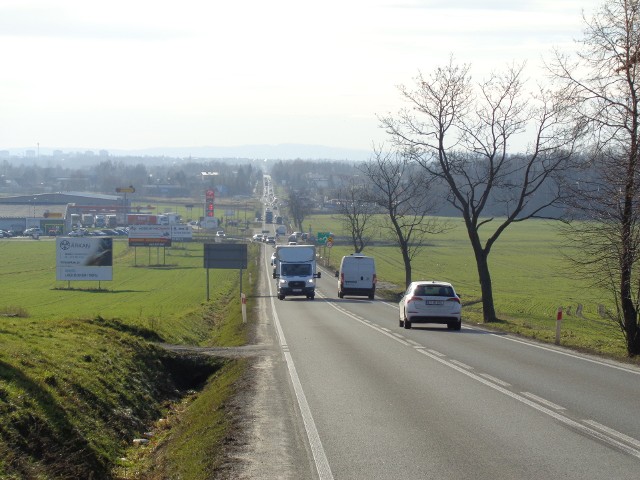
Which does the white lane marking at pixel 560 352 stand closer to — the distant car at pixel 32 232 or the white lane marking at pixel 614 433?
the white lane marking at pixel 614 433

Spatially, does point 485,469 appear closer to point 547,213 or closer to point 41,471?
point 41,471

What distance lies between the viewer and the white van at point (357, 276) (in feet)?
167

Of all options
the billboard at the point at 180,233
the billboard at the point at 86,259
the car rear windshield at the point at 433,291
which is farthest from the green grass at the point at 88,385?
the billboard at the point at 180,233

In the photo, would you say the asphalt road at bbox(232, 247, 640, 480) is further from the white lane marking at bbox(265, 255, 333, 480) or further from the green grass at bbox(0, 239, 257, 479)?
the green grass at bbox(0, 239, 257, 479)

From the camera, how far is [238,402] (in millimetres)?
13359

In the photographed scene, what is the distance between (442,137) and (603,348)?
1593cm

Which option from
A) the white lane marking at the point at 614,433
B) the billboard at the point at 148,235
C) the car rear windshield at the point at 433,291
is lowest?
the white lane marking at the point at 614,433

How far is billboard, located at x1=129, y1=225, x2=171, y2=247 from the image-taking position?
296ft

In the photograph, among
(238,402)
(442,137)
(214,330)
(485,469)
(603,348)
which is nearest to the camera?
(485,469)

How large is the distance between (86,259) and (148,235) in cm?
2160

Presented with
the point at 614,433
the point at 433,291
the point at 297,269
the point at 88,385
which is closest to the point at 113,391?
the point at 88,385

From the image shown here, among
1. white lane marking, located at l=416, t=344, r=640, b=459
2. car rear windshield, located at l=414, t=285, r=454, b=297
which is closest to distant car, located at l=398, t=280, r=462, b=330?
car rear windshield, located at l=414, t=285, r=454, b=297

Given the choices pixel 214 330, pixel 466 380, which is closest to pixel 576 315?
pixel 214 330

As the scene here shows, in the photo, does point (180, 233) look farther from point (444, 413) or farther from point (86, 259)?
point (444, 413)
